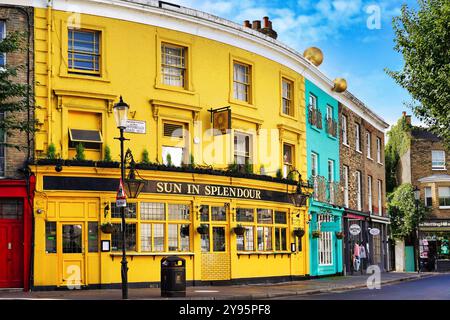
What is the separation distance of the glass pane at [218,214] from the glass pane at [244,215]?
74 cm

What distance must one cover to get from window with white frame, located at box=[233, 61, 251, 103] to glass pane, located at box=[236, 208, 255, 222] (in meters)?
4.49

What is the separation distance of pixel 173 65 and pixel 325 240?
43.0 feet

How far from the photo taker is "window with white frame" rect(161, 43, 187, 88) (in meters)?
24.6

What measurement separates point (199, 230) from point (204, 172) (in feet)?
6.89

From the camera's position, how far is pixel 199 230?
79.0ft

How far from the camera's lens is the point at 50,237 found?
21328 mm

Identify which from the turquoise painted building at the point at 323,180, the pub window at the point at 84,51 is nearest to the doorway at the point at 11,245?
the pub window at the point at 84,51

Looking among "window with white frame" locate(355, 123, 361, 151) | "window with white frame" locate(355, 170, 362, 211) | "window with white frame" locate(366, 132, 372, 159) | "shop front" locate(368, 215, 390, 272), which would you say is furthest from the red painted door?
"window with white frame" locate(366, 132, 372, 159)

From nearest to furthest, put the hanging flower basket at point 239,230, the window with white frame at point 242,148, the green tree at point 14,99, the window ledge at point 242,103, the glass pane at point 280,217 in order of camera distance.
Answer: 1. the green tree at point 14,99
2. the hanging flower basket at point 239,230
3. the window ledge at point 242,103
4. the window with white frame at point 242,148
5. the glass pane at point 280,217

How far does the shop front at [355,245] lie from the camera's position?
36250mm

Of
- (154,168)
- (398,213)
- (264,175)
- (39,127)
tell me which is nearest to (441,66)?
(264,175)

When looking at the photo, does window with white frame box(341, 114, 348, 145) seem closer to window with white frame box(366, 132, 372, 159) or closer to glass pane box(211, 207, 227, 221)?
window with white frame box(366, 132, 372, 159)

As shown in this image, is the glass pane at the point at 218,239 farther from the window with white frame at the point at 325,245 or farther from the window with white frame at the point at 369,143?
the window with white frame at the point at 369,143

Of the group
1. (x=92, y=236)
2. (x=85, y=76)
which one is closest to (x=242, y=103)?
(x=85, y=76)
